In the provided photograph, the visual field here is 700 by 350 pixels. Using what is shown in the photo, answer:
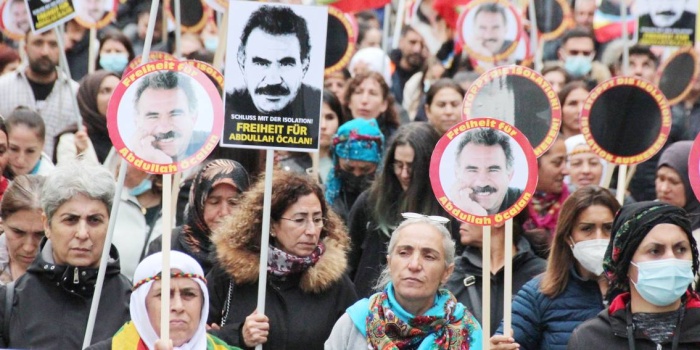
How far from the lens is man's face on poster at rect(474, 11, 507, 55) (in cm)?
1098

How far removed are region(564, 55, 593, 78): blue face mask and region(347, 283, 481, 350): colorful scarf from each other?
6.60m

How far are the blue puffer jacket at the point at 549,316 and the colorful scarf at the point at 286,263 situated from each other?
3.02ft

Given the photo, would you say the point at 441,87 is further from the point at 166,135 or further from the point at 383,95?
the point at 166,135

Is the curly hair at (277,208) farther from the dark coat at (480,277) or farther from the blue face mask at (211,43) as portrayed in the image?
the blue face mask at (211,43)

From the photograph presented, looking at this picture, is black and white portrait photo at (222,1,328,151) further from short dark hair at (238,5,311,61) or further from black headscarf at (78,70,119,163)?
black headscarf at (78,70,119,163)

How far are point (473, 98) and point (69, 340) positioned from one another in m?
2.23

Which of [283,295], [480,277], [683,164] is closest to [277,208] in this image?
[283,295]

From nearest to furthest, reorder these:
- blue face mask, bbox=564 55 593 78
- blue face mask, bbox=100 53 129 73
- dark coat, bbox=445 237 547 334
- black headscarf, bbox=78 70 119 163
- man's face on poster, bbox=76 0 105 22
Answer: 1. dark coat, bbox=445 237 547 334
2. black headscarf, bbox=78 70 119 163
3. man's face on poster, bbox=76 0 105 22
4. blue face mask, bbox=100 53 129 73
5. blue face mask, bbox=564 55 593 78

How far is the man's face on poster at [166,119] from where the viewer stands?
20.5 ft

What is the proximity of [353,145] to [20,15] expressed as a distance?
3.28 metres

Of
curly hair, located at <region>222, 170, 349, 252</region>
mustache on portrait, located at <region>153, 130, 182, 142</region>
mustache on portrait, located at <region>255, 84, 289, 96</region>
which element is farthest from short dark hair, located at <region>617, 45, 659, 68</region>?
mustache on portrait, located at <region>153, 130, 182, 142</region>

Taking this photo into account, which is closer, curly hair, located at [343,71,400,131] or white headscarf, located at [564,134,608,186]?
white headscarf, located at [564,134,608,186]

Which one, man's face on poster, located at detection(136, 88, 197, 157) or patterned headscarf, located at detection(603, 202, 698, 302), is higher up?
man's face on poster, located at detection(136, 88, 197, 157)

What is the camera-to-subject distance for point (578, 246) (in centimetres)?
668
